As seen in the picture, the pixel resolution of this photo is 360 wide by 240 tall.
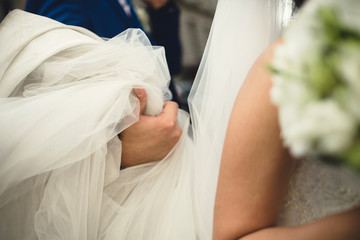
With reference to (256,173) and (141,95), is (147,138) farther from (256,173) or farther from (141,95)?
(256,173)

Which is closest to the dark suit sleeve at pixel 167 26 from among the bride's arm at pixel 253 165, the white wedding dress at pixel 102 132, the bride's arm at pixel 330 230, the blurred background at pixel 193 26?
the white wedding dress at pixel 102 132

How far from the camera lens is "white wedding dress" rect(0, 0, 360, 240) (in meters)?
0.59

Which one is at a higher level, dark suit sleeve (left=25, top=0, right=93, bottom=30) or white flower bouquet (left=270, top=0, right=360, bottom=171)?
white flower bouquet (left=270, top=0, right=360, bottom=171)

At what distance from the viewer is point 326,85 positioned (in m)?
0.22

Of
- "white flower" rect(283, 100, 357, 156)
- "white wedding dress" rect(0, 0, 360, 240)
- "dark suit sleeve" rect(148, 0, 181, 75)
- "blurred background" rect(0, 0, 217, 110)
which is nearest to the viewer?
"white flower" rect(283, 100, 357, 156)

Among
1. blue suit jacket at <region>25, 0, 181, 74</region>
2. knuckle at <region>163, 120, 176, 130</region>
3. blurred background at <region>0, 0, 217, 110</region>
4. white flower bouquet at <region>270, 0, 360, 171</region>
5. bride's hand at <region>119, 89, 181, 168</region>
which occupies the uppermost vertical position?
white flower bouquet at <region>270, 0, 360, 171</region>

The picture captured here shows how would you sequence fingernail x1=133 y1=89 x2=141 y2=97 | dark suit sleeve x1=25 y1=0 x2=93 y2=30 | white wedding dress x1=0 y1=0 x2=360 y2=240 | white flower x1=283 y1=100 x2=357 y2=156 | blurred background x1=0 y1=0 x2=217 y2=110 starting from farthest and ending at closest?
blurred background x1=0 y1=0 x2=217 y2=110 < dark suit sleeve x1=25 y1=0 x2=93 y2=30 < fingernail x1=133 y1=89 x2=141 y2=97 < white wedding dress x1=0 y1=0 x2=360 y2=240 < white flower x1=283 y1=100 x2=357 y2=156

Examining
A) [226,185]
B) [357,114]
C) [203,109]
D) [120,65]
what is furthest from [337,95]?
[120,65]

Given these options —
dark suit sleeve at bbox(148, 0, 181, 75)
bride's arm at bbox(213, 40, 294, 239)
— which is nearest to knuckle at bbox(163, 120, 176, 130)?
bride's arm at bbox(213, 40, 294, 239)

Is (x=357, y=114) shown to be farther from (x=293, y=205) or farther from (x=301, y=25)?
(x=293, y=205)

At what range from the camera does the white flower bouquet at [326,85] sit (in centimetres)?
21

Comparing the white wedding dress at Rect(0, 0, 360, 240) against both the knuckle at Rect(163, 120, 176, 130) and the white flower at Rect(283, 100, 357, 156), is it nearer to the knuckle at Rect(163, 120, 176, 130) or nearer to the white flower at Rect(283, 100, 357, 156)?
the knuckle at Rect(163, 120, 176, 130)

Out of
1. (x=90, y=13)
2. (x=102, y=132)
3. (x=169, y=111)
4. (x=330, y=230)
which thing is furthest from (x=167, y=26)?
(x=330, y=230)

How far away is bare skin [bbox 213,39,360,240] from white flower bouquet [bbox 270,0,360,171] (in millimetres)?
198
